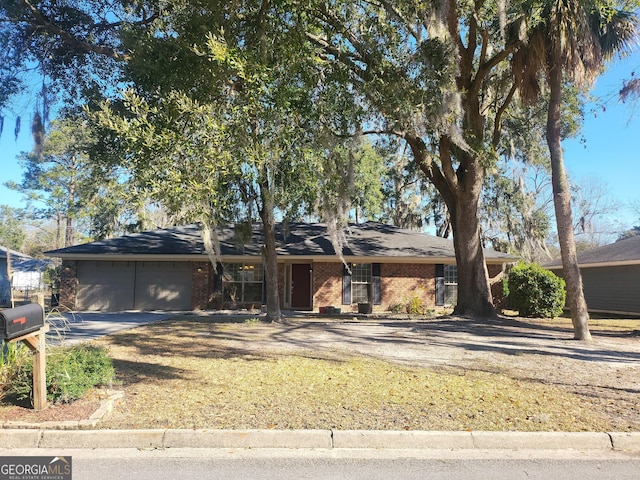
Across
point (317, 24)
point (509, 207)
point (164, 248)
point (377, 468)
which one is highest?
point (317, 24)

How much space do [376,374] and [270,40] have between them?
7.02 meters

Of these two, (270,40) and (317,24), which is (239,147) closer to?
(270,40)

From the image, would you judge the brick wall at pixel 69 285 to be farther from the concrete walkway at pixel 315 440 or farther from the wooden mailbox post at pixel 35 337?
the concrete walkway at pixel 315 440

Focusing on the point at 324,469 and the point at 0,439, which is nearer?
the point at 324,469

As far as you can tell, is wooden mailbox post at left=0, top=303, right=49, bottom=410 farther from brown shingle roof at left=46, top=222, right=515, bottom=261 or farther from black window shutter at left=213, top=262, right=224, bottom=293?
black window shutter at left=213, top=262, right=224, bottom=293

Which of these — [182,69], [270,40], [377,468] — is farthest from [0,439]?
[270,40]

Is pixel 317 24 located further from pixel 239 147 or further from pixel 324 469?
pixel 324 469

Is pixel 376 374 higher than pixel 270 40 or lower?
lower

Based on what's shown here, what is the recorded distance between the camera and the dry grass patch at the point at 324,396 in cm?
526

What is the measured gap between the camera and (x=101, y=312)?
62.7 ft

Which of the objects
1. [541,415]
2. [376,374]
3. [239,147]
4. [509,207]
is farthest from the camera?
[509,207]

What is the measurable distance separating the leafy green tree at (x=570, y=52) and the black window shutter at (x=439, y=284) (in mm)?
9687

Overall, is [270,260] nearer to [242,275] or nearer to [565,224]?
[242,275]

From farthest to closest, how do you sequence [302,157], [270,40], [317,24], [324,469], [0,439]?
[317,24] → [270,40] → [302,157] → [0,439] → [324,469]
